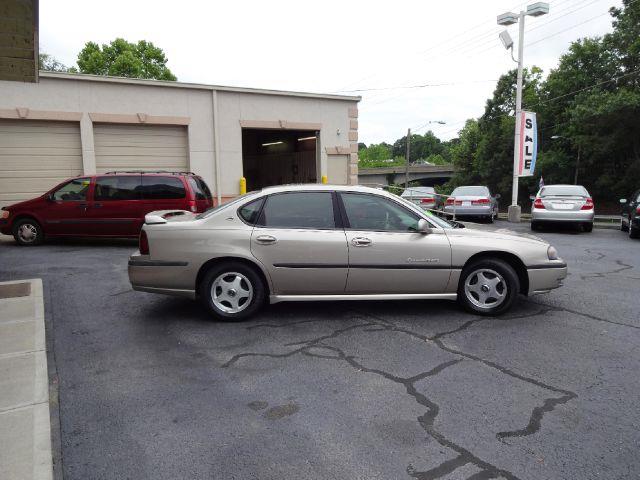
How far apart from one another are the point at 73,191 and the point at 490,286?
9361 mm

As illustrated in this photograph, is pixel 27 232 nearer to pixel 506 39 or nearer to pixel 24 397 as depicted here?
pixel 24 397

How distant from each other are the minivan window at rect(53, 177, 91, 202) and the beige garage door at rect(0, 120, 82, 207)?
380 centimetres

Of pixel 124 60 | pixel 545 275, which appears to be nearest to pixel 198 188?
pixel 545 275

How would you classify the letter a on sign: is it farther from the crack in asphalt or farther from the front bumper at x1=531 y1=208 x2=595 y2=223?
the crack in asphalt

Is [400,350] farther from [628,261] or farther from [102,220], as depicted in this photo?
[102,220]

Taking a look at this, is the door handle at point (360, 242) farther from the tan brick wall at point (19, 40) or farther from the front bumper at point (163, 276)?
the tan brick wall at point (19, 40)

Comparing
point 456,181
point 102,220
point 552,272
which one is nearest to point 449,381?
point 552,272

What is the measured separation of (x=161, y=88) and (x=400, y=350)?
13.3m

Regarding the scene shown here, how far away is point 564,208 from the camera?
44.7ft

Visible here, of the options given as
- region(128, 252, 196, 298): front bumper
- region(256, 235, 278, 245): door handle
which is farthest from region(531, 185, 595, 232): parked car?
region(128, 252, 196, 298): front bumper

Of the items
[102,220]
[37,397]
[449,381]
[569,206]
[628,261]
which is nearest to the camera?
[37,397]

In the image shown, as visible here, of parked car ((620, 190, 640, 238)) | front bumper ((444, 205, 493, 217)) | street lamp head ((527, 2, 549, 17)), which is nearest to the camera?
parked car ((620, 190, 640, 238))

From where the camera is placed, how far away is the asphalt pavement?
2611 millimetres

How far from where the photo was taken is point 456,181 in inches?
2422
